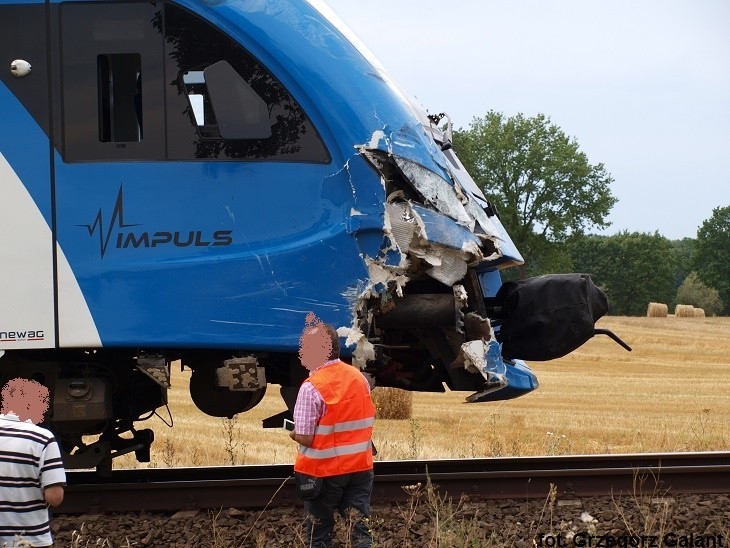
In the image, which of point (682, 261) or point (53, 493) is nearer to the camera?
point (53, 493)

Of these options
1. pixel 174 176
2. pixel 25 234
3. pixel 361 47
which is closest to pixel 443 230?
pixel 361 47

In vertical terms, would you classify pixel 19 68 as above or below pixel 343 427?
above

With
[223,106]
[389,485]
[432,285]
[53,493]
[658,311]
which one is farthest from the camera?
[658,311]

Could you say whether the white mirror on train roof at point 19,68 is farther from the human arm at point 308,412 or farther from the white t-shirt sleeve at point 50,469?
the white t-shirt sleeve at point 50,469

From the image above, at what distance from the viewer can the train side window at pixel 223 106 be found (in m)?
6.58

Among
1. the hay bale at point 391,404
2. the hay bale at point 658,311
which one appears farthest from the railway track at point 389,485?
the hay bale at point 658,311

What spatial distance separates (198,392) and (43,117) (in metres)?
2.09

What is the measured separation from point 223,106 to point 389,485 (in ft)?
9.30

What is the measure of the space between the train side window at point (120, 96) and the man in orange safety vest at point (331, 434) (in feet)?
6.63

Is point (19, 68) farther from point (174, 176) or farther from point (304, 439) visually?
point (304, 439)

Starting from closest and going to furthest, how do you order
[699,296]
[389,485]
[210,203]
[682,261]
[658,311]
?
[210,203]
[389,485]
[658,311]
[699,296]
[682,261]

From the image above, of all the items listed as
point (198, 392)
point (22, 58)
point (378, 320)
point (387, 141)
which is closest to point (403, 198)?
point (387, 141)

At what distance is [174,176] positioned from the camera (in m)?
6.52

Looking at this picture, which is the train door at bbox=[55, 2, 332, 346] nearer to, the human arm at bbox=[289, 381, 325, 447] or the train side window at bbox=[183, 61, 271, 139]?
the train side window at bbox=[183, 61, 271, 139]
